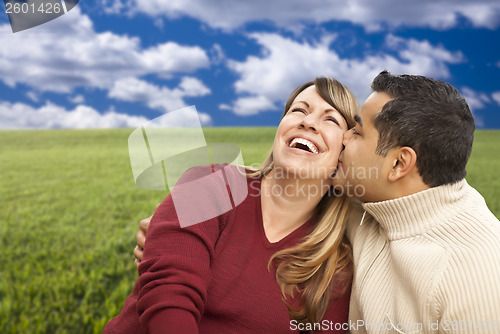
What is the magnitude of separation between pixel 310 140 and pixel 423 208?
0.65m

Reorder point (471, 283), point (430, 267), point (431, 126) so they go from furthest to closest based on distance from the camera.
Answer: point (431, 126) → point (430, 267) → point (471, 283)

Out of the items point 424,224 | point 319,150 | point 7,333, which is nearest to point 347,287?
point 424,224

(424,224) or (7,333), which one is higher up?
(424,224)

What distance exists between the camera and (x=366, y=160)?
2166mm

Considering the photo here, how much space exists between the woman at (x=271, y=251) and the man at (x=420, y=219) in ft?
0.55

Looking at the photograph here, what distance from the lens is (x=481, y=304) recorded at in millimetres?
1667

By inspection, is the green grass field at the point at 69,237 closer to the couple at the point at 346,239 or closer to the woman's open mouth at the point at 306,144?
the couple at the point at 346,239

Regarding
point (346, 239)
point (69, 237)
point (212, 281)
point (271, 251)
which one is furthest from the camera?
point (69, 237)

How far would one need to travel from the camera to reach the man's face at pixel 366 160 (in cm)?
213

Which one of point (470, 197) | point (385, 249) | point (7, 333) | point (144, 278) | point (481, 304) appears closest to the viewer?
point (481, 304)

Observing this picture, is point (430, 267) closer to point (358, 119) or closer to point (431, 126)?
point (431, 126)

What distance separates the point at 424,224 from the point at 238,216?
2.89ft

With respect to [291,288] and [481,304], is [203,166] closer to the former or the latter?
[291,288]

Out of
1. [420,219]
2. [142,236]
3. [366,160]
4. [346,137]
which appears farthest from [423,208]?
[142,236]
